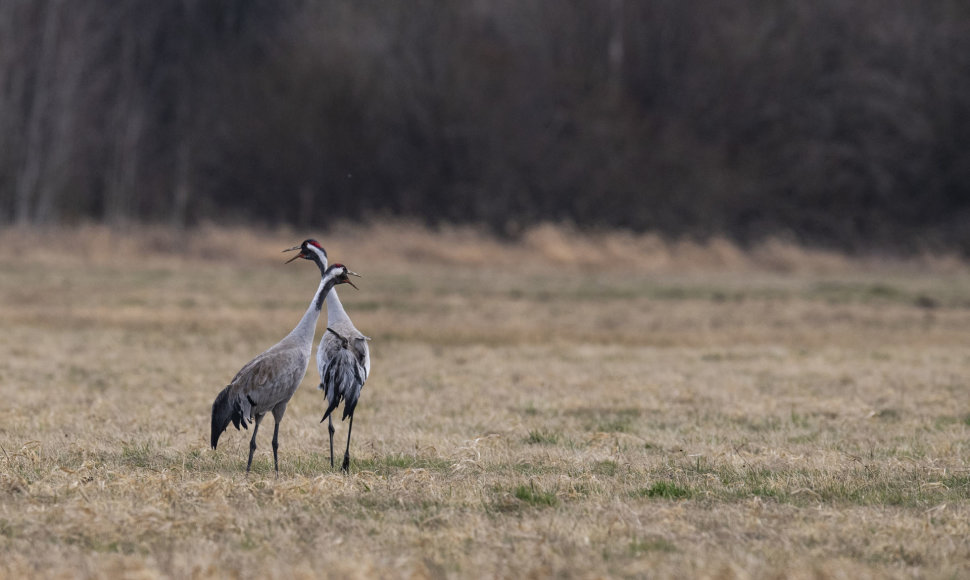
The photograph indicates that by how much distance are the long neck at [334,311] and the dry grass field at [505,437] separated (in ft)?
3.77

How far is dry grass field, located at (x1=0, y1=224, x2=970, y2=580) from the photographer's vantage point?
6.40 m

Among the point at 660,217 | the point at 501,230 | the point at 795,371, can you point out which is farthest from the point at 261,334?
the point at 660,217

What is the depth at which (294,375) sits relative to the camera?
8.52 meters

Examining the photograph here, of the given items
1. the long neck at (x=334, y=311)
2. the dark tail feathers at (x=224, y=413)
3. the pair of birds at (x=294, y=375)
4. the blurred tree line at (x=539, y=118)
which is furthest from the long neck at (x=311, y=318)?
the blurred tree line at (x=539, y=118)

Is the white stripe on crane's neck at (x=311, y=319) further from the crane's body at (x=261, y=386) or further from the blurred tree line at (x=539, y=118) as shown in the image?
the blurred tree line at (x=539, y=118)

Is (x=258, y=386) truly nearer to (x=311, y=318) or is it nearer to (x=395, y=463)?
(x=311, y=318)

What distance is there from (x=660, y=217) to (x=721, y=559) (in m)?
37.0

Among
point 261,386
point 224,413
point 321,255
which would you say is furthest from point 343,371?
point 321,255

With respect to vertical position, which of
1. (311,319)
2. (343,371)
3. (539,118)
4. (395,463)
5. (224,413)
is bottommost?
(395,463)

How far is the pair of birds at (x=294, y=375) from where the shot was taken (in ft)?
27.7

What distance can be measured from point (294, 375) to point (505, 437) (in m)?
2.52

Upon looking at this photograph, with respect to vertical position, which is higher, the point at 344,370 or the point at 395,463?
the point at 344,370

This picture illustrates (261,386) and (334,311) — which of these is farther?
(334,311)

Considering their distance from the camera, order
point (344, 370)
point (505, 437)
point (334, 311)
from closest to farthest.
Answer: point (344, 370)
point (334, 311)
point (505, 437)
